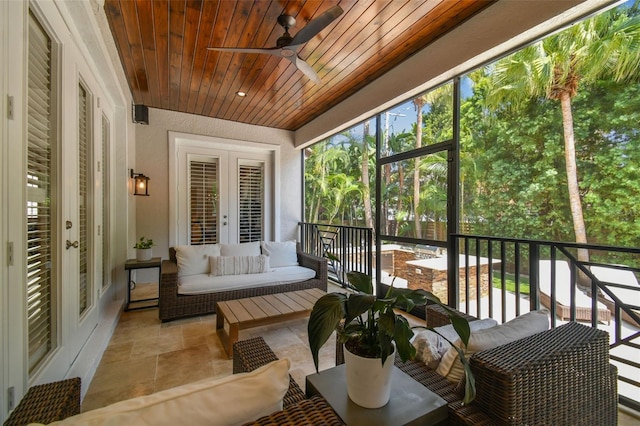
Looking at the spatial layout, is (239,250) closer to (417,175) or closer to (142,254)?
(142,254)

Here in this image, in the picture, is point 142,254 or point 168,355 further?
point 142,254

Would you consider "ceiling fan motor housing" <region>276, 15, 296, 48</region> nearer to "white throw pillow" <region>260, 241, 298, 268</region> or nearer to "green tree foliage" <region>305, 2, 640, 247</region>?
"green tree foliage" <region>305, 2, 640, 247</region>

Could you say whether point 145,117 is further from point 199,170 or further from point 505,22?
point 505,22

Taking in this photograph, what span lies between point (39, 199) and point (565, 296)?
11.9 feet

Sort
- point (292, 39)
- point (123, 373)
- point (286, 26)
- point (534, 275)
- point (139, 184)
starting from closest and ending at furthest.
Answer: point (123, 373), point (534, 275), point (292, 39), point (286, 26), point (139, 184)

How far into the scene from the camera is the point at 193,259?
340cm

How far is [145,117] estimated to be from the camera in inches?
166

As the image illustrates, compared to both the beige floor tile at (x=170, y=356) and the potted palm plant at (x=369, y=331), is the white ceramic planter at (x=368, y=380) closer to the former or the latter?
the potted palm plant at (x=369, y=331)

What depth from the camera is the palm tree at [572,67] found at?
1.91 m

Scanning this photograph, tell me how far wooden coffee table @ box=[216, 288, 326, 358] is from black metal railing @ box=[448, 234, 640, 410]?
1492 millimetres

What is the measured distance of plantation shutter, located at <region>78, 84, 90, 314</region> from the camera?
7.45 feet

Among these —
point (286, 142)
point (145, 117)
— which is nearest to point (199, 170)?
point (145, 117)

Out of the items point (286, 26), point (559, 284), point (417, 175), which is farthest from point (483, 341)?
point (286, 26)

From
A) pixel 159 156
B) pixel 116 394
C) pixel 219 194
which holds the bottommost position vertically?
pixel 116 394
